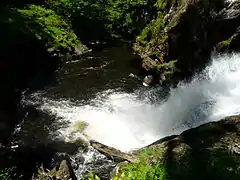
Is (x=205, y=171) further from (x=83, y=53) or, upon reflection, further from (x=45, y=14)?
(x=45, y=14)

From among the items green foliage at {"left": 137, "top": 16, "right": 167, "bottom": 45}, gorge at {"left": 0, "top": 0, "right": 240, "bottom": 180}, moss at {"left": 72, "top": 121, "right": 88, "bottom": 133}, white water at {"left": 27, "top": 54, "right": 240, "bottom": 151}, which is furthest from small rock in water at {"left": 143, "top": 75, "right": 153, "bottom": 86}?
moss at {"left": 72, "top": 121, "right": 88, "bottom": 133}

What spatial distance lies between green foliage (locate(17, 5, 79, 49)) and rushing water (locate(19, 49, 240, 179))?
349 centimetres

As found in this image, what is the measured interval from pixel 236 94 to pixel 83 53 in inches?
399

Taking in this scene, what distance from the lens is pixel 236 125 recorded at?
7.90m

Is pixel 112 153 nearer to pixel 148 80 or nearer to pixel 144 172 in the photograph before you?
pixel 144 172

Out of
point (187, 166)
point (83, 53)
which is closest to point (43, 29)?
point (83, 53)

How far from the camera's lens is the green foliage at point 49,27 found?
18641mm

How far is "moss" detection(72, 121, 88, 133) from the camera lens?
10641 mm

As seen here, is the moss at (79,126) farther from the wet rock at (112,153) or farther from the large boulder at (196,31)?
the large boulder at (196,31)

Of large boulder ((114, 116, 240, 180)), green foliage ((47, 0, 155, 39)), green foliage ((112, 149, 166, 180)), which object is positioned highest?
green foliage ((47, 0, 155, 39))

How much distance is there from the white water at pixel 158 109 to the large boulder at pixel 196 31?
2.57 feet

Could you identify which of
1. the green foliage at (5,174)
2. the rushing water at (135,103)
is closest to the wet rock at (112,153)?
the rushing water at (135,103)

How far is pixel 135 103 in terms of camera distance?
12820 millimetres

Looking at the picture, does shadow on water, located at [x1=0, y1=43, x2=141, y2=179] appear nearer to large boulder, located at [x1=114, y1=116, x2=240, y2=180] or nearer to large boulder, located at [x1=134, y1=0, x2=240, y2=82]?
large boulder, located at [x1=134, y1=0, x2=240, y2=82]
